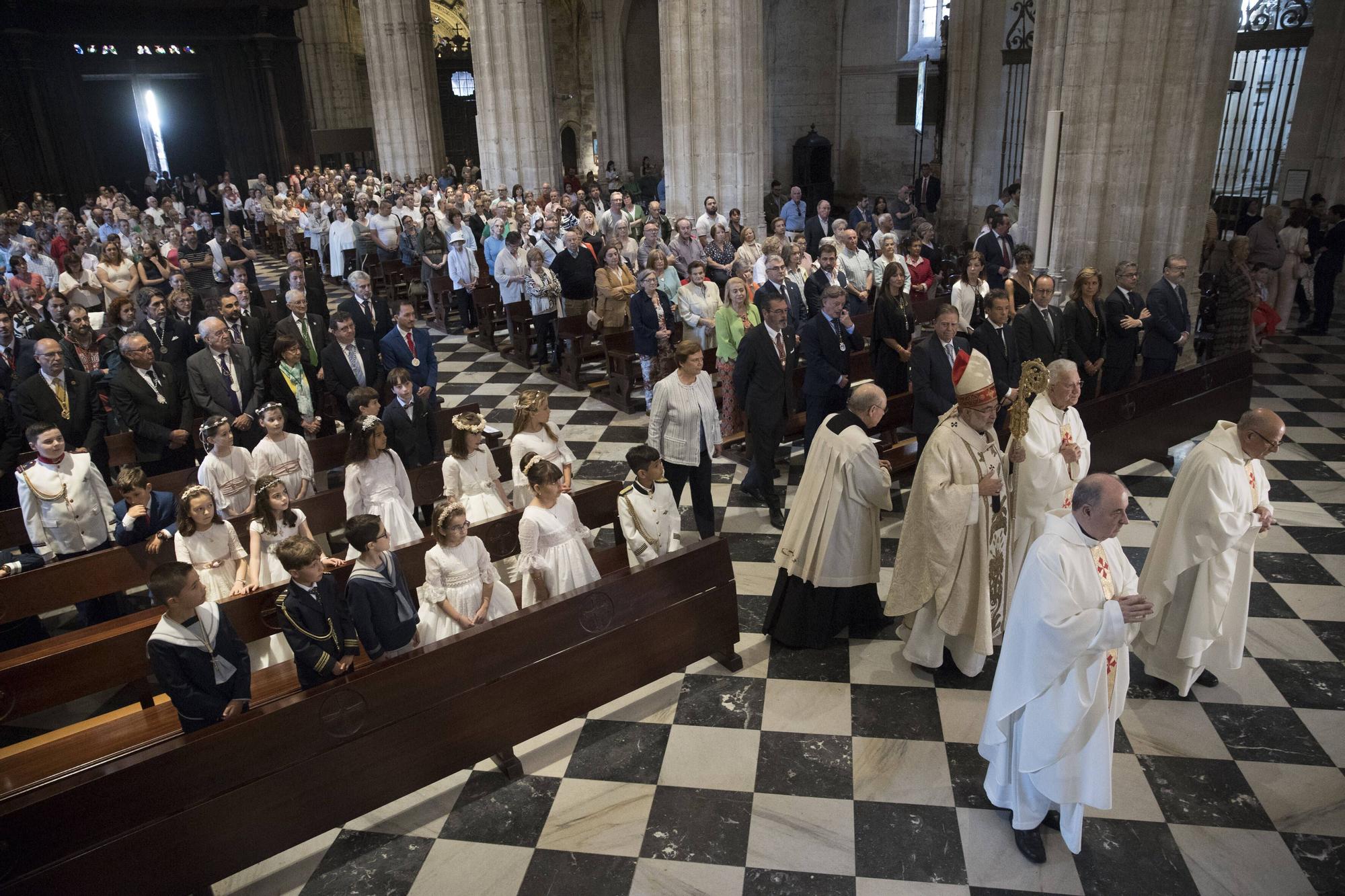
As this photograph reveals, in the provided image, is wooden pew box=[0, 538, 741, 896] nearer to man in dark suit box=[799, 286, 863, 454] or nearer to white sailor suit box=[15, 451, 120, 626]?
white sailor suit box=[15, 451, 120, 626]

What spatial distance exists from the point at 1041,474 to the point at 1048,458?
3.9 inches

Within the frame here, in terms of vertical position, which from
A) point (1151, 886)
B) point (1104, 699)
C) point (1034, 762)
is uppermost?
point (1104, 699)

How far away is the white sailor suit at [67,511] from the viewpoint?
5875mm

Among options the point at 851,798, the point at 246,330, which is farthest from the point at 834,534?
the point at 246,330

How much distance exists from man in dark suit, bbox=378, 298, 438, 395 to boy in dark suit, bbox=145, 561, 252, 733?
3787mm

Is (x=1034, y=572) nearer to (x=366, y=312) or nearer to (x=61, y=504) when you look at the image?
(x=61, y=504)

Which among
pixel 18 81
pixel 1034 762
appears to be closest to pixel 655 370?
pixel 1034 762

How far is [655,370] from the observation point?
9.56 m

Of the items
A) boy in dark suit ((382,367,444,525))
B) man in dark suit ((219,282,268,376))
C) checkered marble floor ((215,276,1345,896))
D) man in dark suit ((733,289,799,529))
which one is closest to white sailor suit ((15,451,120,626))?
boy in dark suit ((382,367,444,525))

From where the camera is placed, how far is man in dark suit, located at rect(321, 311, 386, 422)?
7.71m

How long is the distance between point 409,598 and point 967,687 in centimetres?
311

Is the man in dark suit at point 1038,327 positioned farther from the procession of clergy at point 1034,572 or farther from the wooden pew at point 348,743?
the wooden pew at point 348,743

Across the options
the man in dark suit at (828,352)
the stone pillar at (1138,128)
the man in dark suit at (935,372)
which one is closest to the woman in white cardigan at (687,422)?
the man in dark suit at (828,352)

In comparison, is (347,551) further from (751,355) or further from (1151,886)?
(1151,886)
